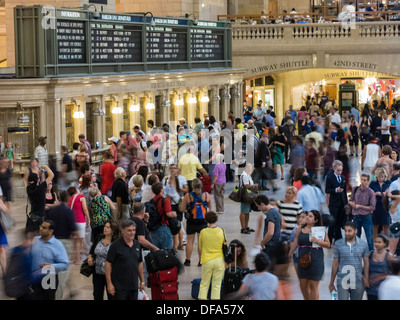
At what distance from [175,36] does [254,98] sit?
41.1ft

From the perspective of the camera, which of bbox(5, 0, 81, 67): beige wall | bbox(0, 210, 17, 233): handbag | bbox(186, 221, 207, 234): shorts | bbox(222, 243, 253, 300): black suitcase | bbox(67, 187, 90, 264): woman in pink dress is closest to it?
bbox(222, 243, 253, 300): black suitcase

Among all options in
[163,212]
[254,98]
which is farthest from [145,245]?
[254,98]

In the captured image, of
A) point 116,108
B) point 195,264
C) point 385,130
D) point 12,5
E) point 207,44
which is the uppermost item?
point 12,5

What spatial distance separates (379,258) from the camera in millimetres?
9977

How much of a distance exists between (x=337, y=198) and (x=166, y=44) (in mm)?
12473

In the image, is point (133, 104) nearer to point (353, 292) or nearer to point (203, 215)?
point (203, 215)

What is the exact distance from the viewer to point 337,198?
14.5 m

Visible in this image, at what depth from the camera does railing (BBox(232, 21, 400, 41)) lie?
3384 cm

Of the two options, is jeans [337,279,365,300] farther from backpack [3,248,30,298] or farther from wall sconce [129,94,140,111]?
wall sconce [129,94,140,111]

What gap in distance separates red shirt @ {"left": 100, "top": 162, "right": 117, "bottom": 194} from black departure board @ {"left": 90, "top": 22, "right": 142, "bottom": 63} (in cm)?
635

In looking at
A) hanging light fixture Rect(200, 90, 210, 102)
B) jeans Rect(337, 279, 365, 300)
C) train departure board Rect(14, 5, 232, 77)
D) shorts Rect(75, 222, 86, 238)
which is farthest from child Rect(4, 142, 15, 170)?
hanging light fixture Rect(200, 90, 210, 102)

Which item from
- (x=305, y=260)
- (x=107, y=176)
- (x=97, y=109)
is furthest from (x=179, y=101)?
(x=305, y=260)

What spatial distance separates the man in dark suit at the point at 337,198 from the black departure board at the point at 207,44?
45.8ft

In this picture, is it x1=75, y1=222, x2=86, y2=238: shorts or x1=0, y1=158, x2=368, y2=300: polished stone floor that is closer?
x1=0, y1=158, x2=368, y2=300: polished stone floor
